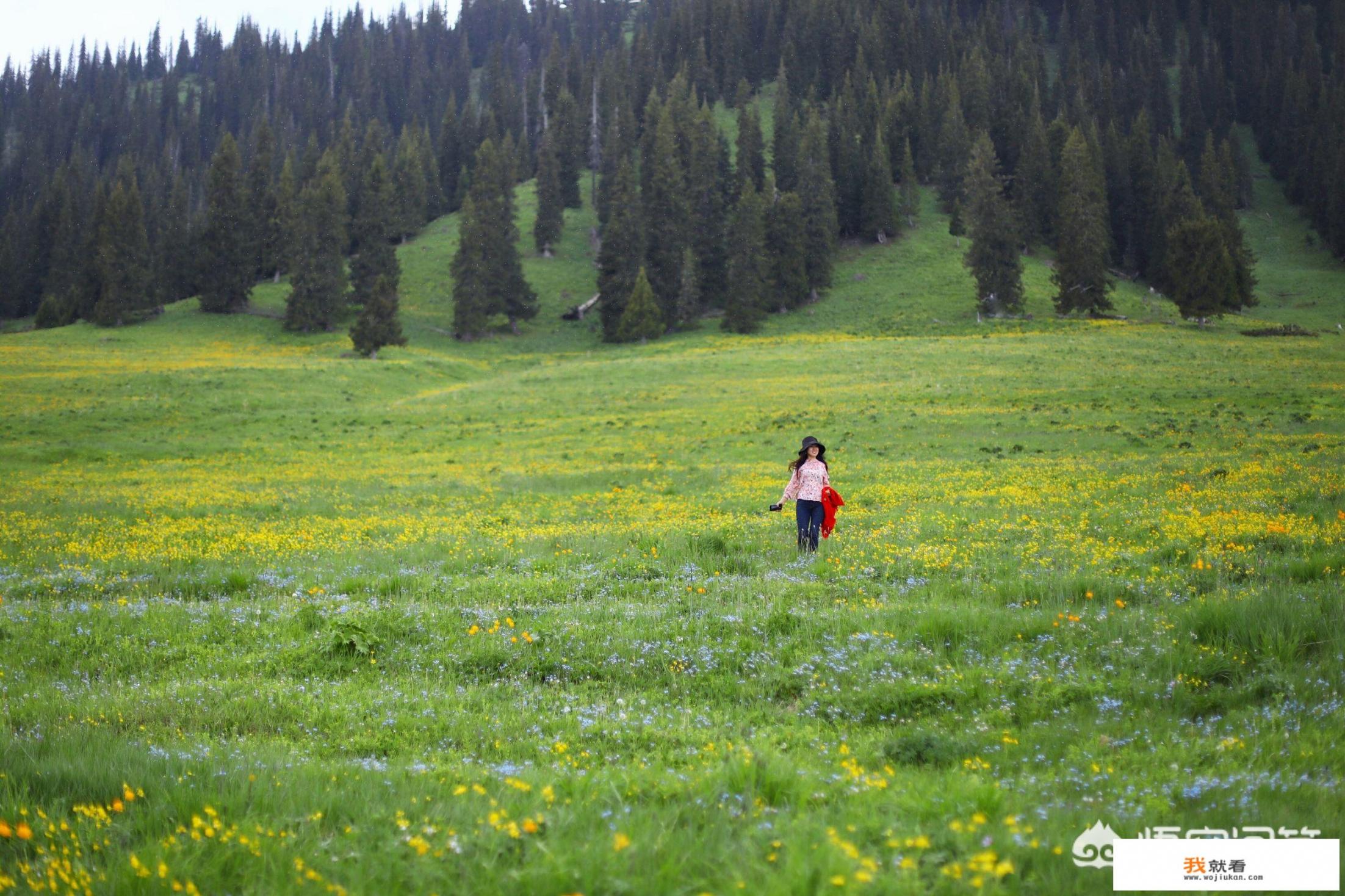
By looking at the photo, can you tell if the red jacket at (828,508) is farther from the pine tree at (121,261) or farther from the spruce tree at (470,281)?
the pine tree at (121,261)

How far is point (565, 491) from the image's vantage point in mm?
23500

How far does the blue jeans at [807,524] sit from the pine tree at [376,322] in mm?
54932

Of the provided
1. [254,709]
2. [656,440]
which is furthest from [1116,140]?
[254,709]

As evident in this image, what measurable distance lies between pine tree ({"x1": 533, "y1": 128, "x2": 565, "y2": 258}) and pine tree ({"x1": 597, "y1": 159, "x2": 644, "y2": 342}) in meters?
18.8

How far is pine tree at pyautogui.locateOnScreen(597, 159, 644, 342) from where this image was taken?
7731 cm

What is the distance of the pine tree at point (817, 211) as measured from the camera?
82.1m

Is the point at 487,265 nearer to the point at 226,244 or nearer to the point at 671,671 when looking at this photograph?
the point at 226,244

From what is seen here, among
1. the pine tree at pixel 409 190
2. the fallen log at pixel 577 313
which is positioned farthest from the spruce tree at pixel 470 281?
the pine tree at pixel 409 190

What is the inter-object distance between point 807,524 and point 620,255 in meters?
68.1

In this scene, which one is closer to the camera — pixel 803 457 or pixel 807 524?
pixel 807 524

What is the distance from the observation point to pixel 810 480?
45.0 ft

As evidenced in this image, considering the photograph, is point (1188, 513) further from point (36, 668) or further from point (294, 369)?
point (294, 369)

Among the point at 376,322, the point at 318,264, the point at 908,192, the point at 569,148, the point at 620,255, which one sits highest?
the point at 569,148

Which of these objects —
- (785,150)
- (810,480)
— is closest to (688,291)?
(785,150)
